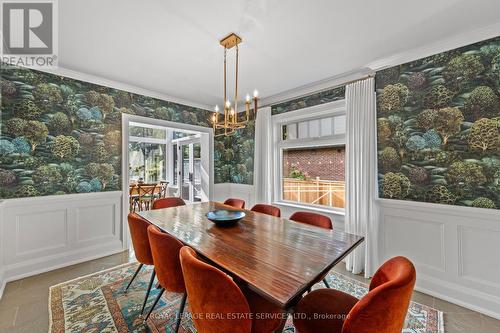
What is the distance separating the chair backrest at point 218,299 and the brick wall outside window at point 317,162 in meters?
2.64

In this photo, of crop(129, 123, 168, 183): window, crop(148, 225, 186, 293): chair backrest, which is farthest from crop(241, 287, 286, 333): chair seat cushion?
crop(129, 123, 168, 183): window

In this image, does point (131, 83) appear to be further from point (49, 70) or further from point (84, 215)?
point (84, 215)

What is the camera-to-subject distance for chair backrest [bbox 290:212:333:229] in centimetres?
204

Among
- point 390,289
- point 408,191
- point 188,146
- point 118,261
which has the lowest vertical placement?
point 118,261

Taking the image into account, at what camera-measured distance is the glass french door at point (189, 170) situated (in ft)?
17.7

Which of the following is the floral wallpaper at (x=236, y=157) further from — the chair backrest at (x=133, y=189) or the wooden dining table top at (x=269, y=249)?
the chair backrest at (x=133, y=189)

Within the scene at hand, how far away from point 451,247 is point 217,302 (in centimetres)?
248

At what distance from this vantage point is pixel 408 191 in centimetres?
242

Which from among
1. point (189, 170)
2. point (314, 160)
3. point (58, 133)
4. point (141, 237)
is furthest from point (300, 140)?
point (58, 133)

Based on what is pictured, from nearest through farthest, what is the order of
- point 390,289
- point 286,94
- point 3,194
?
point 390,289, point 3,194, point 286,94

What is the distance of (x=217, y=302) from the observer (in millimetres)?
1026

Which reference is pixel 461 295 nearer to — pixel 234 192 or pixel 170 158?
pixel 234 192

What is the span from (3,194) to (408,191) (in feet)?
15.3

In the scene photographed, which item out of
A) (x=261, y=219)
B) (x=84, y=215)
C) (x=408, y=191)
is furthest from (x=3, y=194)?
(x=408, y=191)
